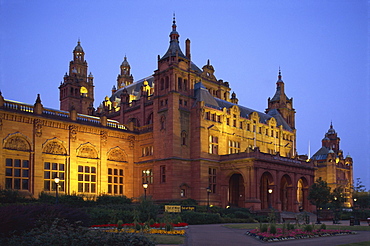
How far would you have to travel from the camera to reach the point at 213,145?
61.2 metres

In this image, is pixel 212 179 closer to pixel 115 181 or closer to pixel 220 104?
pixel 220 104

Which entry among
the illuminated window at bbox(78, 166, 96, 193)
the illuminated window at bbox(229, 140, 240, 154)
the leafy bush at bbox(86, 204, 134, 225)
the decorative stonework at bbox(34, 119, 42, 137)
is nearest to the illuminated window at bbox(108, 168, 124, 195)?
the illuminated window at bbox(78, 166, 96, 193)

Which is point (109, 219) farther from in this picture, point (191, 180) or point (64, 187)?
point (191, 180)

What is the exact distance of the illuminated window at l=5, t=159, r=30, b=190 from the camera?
154 ft

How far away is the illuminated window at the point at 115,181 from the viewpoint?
58125 millimetres

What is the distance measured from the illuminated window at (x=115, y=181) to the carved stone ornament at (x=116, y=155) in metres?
1.57

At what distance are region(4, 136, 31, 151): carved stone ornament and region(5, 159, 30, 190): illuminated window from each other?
1503 millimetres

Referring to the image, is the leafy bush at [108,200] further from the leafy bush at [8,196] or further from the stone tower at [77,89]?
the stone tower at [77,89]

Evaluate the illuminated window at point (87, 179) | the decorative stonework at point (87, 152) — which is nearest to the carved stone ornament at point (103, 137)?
the decorative stonework at point (87, 152)

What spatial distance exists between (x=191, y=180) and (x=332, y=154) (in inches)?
2075

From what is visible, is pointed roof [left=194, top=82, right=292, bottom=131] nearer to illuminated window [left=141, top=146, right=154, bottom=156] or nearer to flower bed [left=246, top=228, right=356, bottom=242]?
illuminated window [left=141, top=146, right=154, bottom=156]

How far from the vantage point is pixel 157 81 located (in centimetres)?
6091

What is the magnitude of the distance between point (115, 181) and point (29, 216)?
1499 inches

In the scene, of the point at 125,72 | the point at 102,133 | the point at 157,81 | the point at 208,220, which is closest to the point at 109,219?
the point at 208,220
